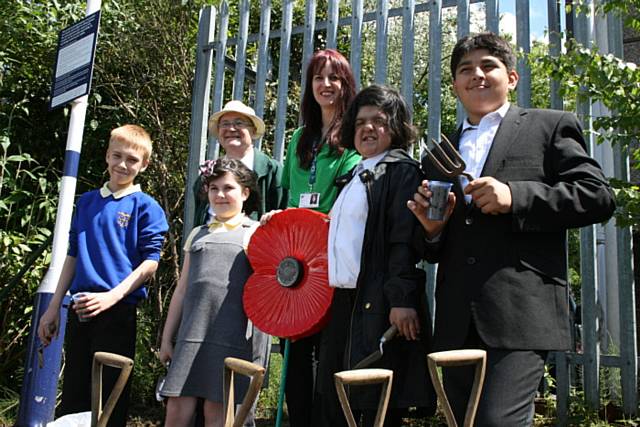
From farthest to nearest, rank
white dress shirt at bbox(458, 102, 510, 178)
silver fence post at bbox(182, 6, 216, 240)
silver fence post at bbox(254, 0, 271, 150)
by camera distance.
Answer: silver fence post at bbox(182, 6, 216, 240) → silver fence post at bbox(254, 0, 271, 150) → white dress shirt at bbox(458, 102, 510, 178)

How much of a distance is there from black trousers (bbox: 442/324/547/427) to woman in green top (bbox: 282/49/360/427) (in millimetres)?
1001

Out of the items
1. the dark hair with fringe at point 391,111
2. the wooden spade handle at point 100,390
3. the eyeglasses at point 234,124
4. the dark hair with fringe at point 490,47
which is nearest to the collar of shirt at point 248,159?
the eyeglasses at point 234,124

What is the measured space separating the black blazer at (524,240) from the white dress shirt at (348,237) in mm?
378

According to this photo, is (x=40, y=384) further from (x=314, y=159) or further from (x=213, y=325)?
(x=314, y=159)

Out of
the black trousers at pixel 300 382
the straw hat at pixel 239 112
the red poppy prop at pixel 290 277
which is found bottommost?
the black trousers at pixel 300 382

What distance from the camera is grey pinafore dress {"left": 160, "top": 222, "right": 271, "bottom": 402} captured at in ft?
9.56

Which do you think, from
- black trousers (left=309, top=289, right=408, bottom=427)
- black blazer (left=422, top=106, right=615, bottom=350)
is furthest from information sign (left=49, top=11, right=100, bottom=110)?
black blazer (left=422, top=106, right=615, bottom=350)

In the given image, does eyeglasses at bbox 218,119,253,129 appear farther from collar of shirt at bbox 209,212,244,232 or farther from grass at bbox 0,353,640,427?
grass at bbox 0,353,640,427

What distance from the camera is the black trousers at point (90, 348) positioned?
10.4 ft

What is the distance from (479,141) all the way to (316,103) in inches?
47.1

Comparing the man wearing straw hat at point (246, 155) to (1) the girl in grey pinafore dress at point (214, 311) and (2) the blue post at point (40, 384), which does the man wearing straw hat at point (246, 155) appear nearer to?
(1) the girl in grey pinafore dress at point (214, 311)

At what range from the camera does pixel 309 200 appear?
3.15 m

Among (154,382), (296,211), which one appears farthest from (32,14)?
(296,211)

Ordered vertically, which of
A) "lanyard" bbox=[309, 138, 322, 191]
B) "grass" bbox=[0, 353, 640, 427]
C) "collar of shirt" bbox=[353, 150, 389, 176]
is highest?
"lanyard" bbox=[309, 138, 322, 191]
